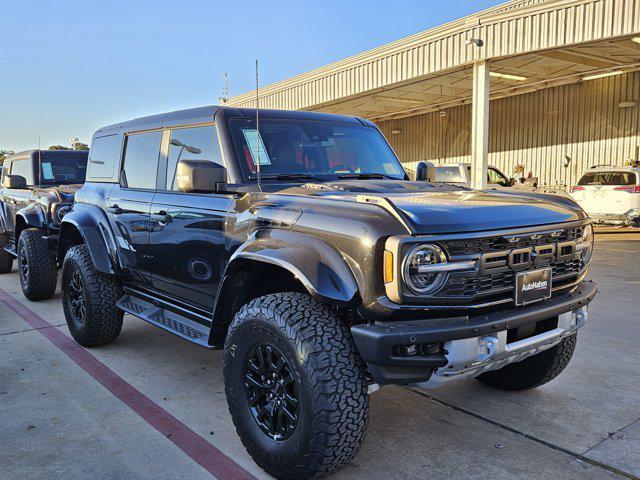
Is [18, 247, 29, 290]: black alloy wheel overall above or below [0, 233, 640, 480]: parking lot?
above

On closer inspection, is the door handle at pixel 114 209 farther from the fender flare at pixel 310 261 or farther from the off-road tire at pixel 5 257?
the off-road tire at pixel 5 257

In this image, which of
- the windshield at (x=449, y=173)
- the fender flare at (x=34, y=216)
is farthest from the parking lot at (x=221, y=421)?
the windshield at (x=449, y=173)

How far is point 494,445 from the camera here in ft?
10.1

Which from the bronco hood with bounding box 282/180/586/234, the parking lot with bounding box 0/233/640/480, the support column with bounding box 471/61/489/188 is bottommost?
the parking lot with bounding box 0/233/640/480

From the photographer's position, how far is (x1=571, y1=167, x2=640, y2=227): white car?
12.9m

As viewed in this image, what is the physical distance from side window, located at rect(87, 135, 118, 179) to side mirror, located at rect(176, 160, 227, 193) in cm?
192

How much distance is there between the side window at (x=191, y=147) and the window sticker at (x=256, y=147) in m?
0.20

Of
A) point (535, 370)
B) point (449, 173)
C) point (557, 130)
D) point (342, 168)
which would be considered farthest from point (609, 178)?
point (342, 168)

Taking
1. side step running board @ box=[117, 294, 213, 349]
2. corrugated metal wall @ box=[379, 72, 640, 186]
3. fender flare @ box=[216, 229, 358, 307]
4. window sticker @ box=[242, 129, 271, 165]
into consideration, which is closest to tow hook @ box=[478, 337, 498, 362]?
fender flare @ box=[216, 229, 358, 307]

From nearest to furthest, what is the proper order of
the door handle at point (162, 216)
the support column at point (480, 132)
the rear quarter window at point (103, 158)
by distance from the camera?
the door handle at point (162, 216) < the rear quarter window at point (103, 158) < the support column at point (480, 132)

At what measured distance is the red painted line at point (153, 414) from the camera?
287 cm

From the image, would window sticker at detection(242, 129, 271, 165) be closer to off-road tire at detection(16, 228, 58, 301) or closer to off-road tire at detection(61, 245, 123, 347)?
off-road tire at detection(61, 245, 123, 347)

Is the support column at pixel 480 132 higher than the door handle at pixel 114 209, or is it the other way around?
the support column at pixel 480 132

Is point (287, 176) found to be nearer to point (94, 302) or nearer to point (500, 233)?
point (500, 233)
